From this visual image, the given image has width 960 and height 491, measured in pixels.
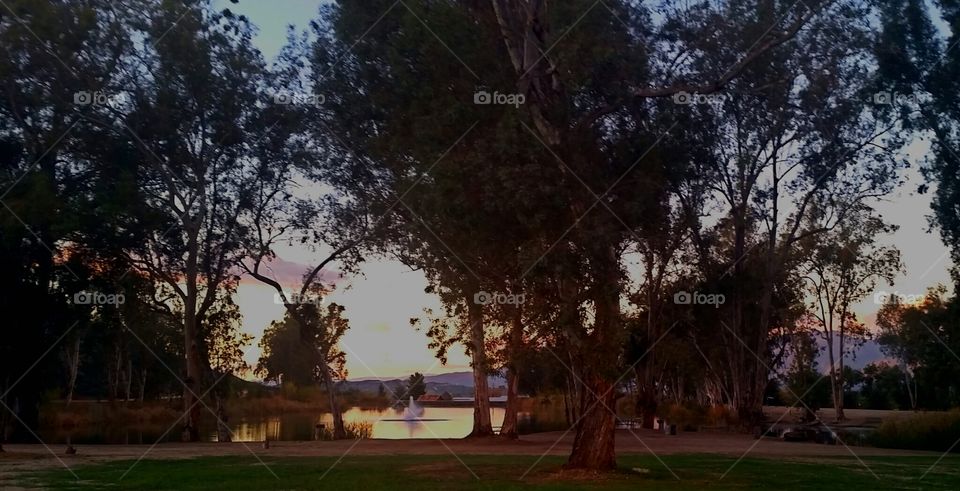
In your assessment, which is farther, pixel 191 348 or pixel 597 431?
pixel 191 348

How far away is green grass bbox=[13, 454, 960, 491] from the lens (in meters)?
17.8

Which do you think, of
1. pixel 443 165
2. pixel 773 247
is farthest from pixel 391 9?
pixel 773 247

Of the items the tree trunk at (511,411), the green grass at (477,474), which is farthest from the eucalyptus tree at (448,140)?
the tree trunk at (511,411)

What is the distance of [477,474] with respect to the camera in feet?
66.2

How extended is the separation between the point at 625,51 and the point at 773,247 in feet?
75.2

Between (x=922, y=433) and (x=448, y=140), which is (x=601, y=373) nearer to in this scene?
(x=448, y=140)

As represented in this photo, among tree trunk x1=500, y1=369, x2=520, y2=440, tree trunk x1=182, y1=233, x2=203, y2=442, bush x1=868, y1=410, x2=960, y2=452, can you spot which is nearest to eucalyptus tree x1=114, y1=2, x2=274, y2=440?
tree trunk x1=182, y1=233, x2=203, y2=442

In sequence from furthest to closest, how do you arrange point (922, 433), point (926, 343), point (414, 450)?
point (926, 343), point (922, 433), point (414, 450)

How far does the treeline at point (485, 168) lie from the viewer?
19453mm

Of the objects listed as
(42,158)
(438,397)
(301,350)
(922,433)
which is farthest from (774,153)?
(438,397)

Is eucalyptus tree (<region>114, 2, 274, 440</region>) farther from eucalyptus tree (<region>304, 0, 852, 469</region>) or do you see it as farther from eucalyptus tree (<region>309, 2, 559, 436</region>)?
eucalyptus tree (<region>304, 0, 852, 469</region>)

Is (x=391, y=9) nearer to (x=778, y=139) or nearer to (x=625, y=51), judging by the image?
(x=625, y=51)

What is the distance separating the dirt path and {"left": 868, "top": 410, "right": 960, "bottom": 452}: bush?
202 inches

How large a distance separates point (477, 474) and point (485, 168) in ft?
21.9
